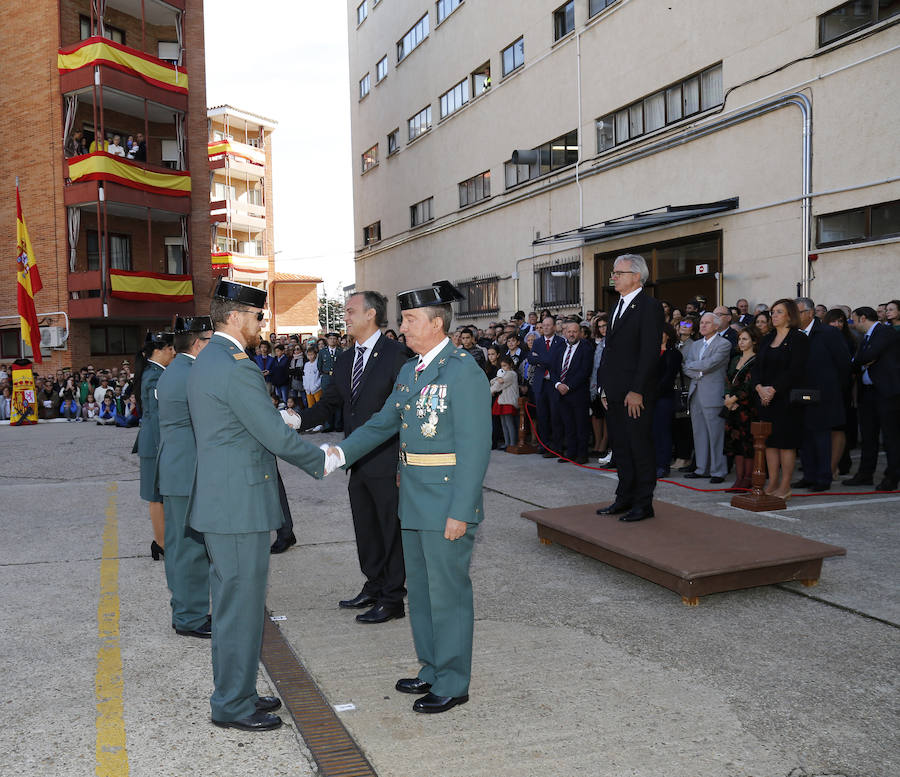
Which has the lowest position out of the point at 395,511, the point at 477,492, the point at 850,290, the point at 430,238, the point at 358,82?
the point at 395,511

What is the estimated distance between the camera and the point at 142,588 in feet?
18.9

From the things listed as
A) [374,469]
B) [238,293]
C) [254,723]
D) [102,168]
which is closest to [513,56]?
[102,168]

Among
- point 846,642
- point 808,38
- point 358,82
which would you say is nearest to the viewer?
point 846,642

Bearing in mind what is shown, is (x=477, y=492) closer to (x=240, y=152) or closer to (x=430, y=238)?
(x=430, y=238)

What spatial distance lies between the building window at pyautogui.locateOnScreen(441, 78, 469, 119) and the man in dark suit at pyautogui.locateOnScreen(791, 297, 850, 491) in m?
17.5

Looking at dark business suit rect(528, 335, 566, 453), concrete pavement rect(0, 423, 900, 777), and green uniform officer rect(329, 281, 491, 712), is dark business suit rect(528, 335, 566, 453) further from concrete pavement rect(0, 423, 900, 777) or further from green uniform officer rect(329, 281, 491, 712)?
green uniform officer rect(329, 281, 491, 712)

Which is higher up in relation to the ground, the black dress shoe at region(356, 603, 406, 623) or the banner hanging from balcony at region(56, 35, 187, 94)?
the banner hanging from balcony at region(56, 35, 187, 94)

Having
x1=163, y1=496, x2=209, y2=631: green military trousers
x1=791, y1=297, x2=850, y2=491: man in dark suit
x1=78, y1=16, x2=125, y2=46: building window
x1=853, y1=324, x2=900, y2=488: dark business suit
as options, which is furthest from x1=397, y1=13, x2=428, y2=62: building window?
x1=163, y1=496, x2=209, y2=631: green military trousers

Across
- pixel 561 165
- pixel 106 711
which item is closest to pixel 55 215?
pixel 561 165

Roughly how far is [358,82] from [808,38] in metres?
24.9

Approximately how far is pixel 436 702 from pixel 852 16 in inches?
473

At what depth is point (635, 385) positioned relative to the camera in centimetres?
625

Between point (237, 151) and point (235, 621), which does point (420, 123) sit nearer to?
point (235, 621)

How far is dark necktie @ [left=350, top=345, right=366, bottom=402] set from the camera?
516 cm
